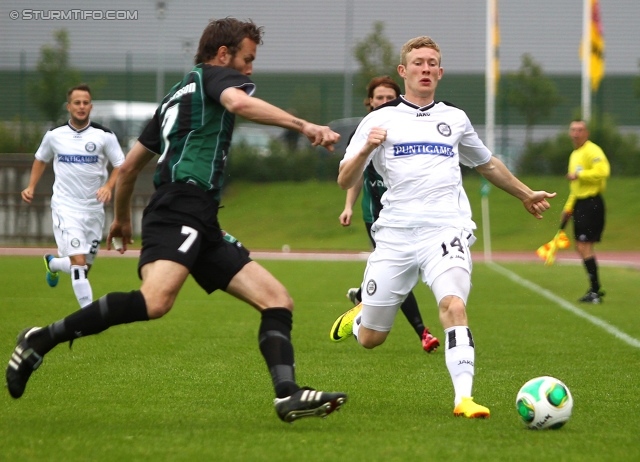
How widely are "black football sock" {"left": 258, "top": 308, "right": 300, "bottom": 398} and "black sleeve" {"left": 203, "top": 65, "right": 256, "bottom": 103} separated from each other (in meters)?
1.16

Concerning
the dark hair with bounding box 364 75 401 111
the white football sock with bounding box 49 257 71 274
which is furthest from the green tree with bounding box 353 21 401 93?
Answer: the dark hair with bounding box 364 75 401 111

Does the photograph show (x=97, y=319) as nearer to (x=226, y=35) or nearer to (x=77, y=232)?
(x=226, y=35)

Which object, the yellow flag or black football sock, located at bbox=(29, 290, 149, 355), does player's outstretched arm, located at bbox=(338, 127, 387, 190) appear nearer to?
black football sock, located at bbox=(29, 290, 149, 355)

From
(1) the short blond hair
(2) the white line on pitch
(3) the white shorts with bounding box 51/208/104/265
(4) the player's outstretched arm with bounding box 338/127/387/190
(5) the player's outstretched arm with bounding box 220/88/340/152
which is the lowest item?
(2) the white line on pitch

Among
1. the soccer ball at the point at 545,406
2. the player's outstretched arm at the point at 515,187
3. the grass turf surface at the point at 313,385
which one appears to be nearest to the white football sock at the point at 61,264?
the grass turf surface at the point at 313,385

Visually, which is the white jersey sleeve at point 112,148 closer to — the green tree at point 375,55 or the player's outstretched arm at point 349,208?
the player's outstretched arm at point 349,208

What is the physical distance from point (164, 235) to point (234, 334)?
15.1ft

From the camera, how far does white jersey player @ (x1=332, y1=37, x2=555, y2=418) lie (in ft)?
18.8

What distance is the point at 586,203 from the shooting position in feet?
44.3

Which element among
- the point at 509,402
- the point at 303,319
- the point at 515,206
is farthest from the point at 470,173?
the point at 509,402

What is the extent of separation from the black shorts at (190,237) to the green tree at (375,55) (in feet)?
91.0

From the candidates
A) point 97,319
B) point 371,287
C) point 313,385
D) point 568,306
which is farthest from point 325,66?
point 97,319

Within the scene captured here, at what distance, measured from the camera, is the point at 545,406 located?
204 inches

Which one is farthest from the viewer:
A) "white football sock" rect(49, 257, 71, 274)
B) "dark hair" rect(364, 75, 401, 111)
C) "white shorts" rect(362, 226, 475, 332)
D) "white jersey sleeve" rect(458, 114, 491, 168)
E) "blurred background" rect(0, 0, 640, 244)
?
"blurred background" rect(0, 0, 640, 244)
